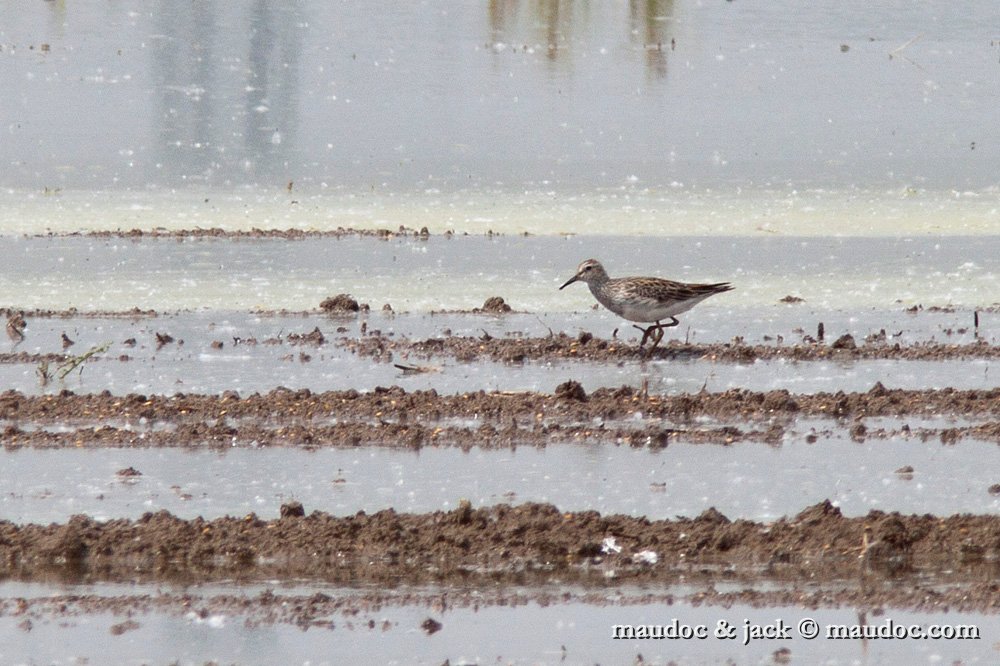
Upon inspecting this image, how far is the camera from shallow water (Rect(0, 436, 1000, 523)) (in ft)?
28.0

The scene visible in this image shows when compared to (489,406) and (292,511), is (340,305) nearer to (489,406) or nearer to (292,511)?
(489,406)

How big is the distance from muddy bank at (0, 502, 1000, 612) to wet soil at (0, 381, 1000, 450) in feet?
6.00

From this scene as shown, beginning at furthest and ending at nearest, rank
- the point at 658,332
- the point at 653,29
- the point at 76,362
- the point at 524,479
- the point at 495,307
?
the point at 653,29, the point at 495,307, the point at 658,332, the point at 76,362, the point at 524,479

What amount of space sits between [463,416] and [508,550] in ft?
8.66

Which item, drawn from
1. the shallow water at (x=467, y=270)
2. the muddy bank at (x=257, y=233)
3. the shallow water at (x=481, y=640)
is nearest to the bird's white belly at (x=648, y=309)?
the shallow water at (x=467, y=270)

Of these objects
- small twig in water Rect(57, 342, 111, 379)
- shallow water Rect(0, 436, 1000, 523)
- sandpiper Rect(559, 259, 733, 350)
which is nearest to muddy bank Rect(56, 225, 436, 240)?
sandpiper Rect(559, 259, 733, 350)

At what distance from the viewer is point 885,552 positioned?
25.1ft

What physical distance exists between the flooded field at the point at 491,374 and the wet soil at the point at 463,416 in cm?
3

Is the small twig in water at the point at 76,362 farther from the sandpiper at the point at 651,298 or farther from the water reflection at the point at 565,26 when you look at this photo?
the water reflection at the point at 565,26

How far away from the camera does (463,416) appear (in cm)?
1023

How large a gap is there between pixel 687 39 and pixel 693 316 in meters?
18.8

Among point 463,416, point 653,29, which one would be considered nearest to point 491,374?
point 463,416

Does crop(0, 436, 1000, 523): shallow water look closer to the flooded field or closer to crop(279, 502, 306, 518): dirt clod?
the flooded field

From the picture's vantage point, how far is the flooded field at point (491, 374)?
7090 mm
